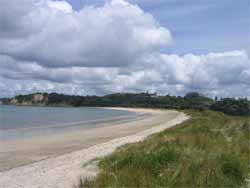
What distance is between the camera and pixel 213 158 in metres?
6.84

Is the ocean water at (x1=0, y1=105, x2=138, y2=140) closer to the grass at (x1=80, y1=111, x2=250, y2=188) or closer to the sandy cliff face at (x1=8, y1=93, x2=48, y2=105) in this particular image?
the grass at (x1=80, y1=111, x2=250, y2=188)

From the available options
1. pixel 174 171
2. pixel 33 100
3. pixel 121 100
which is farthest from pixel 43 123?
pixel 33 100

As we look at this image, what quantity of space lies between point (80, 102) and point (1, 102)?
2580 inches

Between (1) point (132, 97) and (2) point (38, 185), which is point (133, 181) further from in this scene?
(1) point (132, 97)

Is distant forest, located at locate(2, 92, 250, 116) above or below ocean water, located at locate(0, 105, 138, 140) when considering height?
above

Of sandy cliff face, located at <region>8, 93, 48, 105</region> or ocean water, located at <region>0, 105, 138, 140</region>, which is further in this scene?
sandy cliff face, located at <region>8, 93, 48, 105</region>

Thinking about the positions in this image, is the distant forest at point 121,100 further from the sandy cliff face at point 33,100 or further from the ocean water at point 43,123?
the ocean water at point 43,123

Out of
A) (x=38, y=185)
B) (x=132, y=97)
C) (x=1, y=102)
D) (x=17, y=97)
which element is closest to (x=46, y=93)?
(x=17, y=97)

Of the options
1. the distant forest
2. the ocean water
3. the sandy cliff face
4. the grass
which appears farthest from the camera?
the sandy cliff face

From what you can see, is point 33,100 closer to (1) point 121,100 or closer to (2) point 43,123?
(1) point 121,100

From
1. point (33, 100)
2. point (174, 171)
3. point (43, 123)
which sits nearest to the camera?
point (174, 171)

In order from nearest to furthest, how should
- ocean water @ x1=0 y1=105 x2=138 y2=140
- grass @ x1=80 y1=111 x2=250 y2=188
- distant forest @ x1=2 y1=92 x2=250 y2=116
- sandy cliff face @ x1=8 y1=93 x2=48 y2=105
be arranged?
1. grass @ x1=80 y1=111 x2=250 y2=188
2. ocean water @ x1=0 y1=105 x2=138 y2=140
3. distant forest @ x1=2 y1=92 x2=250 y2=116
4. sandy cliff face @ x1=8 y1=93 x2=48 y2=105

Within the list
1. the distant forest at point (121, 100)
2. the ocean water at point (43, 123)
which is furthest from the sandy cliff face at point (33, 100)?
the ocean water at point (43, 123)

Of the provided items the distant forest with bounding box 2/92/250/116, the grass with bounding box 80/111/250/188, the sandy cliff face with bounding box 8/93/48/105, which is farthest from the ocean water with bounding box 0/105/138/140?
the sandy cliff face with bounding box 8/93/48/105
